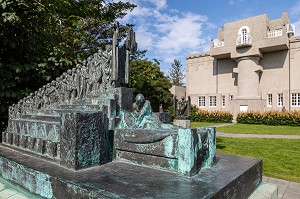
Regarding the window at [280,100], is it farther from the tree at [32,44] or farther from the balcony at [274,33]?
the tree at [32,44]

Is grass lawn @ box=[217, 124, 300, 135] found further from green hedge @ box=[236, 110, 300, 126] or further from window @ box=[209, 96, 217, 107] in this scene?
window @ box=[209, 96, 217, 107]

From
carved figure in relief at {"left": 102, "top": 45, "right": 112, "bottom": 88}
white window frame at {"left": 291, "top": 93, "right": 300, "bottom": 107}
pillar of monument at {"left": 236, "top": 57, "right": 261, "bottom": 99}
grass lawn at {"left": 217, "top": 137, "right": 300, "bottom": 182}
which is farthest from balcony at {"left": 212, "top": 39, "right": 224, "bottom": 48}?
carved figure in relief at {"left": 102, "top": 45, "right": 112, "bottom": 88}

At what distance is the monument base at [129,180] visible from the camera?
6.00 ft

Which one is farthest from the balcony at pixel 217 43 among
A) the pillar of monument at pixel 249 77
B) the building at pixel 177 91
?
the building at pixel 177 91

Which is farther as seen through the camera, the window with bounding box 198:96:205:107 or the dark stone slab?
the window with bounding box 198:96:205:107

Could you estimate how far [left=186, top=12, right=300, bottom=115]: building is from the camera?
2325 centimetres

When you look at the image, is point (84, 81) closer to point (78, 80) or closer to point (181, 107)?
point (78, 80)

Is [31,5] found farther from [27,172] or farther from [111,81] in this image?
[27,172]

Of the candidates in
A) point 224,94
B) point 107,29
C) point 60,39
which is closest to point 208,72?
point 224,94

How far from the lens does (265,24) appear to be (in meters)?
23.8

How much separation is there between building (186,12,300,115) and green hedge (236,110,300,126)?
6.33 feet

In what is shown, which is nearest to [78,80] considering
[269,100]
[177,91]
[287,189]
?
[287,189]

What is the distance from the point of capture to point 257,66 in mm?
24484

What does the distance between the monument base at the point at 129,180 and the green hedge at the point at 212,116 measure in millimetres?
22703
